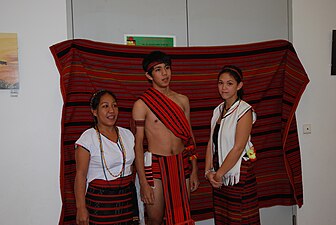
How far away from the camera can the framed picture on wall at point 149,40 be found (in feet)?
9.52

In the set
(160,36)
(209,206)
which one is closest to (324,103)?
(209,206)

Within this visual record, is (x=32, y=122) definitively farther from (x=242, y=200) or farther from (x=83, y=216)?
(x=242, y=200)

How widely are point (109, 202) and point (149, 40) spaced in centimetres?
127

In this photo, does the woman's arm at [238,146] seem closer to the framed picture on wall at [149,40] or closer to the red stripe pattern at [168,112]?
the red stripe pattern at [168,112]

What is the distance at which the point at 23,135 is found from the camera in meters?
2.69

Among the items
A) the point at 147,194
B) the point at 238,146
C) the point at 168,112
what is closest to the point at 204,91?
the point at 168,112

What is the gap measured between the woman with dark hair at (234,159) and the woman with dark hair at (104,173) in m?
0.59

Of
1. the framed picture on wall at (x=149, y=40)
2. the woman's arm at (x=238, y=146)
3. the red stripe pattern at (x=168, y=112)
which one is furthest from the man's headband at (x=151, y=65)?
the woman's arm at (x=238, y=146)

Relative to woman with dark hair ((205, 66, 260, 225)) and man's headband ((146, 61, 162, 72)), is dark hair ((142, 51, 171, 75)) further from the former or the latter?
woman with dark hair ((205, 66, 260, 225))

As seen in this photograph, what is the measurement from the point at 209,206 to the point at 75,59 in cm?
153

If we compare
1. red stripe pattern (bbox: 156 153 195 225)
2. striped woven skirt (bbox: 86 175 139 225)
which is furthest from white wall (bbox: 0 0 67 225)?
red stripe pattern (bbox: 156 153 195 225)

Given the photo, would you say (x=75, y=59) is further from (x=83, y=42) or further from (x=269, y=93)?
(x=269, y=93)

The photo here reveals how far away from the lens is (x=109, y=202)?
2.27 m

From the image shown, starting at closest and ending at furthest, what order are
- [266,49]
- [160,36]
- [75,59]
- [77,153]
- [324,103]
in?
[77,153], [75,59], [160,36], [266,49], [324,103]
